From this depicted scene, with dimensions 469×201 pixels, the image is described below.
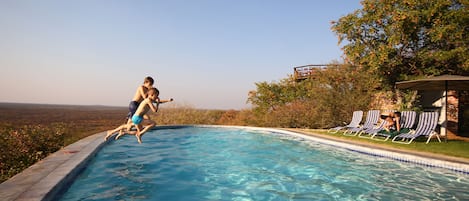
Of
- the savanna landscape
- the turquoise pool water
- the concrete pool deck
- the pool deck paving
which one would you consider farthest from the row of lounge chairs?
the pool deck paving

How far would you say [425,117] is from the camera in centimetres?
882

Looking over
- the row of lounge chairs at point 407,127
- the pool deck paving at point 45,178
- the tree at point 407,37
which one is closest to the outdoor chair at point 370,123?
the row of lounge chairs at point 407,127

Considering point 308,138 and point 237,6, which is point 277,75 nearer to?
point 237,6

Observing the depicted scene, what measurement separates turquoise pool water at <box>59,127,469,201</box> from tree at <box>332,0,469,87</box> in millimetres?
6855

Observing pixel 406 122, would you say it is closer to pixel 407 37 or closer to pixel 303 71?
pixel 407 37

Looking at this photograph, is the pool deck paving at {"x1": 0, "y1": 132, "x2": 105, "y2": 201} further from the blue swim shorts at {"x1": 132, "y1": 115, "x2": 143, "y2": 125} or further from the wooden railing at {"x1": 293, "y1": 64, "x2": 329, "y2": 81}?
the wooden railing at {"x1": 293, "y1": 64, "x2": 329, "y2": 81}

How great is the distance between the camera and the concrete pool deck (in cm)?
334

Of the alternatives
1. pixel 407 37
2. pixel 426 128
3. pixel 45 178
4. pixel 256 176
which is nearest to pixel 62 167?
pixel 45 178

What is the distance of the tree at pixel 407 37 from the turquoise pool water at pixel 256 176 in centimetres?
685

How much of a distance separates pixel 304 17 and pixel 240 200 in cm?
1347

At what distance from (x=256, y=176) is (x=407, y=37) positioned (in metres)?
11.1

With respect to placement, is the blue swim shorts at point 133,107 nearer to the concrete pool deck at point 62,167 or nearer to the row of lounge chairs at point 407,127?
the concrete pool deck at point 62,167

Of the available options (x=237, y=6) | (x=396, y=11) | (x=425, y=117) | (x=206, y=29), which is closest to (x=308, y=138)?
(x=425, y=117)

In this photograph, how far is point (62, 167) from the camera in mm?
4656
